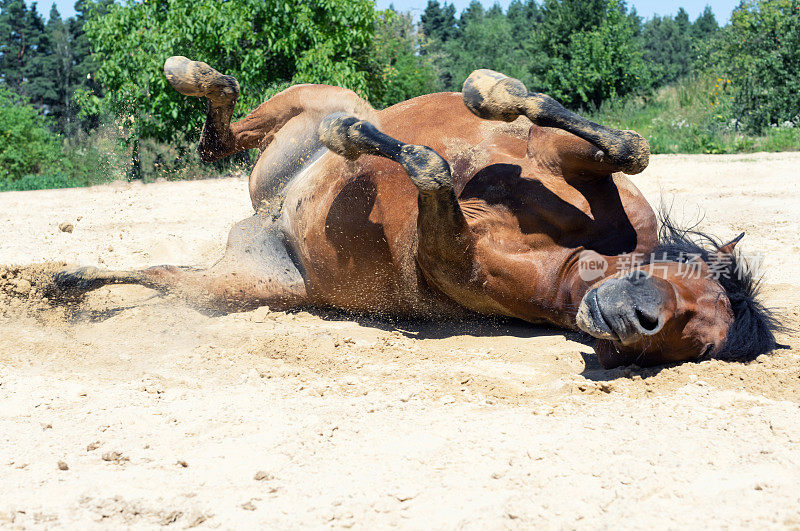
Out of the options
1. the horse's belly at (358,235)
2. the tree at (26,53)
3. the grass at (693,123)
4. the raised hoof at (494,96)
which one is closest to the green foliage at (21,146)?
the grass at (693,123)

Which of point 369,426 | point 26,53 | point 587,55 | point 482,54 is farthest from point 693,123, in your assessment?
point 26,53

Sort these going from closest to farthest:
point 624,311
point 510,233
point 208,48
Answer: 1. point 624,311
2. point 510,233
3. point 208,48

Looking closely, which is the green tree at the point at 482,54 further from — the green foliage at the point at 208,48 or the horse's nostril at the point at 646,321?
the horse's nostril at the point at 646,321

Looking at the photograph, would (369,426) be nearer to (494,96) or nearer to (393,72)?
(494,96)

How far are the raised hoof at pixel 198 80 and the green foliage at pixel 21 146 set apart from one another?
12137mm

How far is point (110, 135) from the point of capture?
32.6 ft

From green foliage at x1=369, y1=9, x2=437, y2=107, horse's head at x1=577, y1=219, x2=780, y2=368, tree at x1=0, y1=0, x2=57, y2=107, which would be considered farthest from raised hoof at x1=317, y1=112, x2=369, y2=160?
tree at x1=0, y1=0, x2=57, y2=107

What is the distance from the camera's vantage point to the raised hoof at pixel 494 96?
275cm

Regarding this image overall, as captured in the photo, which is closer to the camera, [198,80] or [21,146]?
[198,80]

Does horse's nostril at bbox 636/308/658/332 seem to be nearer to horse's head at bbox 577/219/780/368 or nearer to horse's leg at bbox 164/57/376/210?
horse's head at bbox 577/219/780/368

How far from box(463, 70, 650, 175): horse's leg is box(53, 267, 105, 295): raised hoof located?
87.5 inches

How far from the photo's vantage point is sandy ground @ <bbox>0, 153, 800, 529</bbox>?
1634 mm

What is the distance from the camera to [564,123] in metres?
2.69

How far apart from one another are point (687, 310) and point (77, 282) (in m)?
3.01
